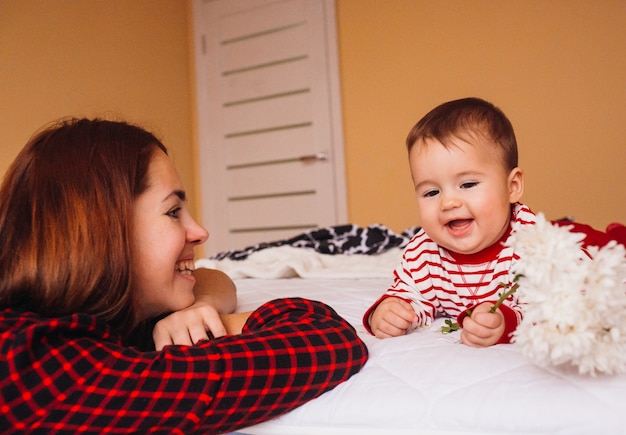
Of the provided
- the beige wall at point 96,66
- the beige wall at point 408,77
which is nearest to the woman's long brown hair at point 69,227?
the beige wall at point 96,66

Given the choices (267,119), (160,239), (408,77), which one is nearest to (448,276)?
(160,239)

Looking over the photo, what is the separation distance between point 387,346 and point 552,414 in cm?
33

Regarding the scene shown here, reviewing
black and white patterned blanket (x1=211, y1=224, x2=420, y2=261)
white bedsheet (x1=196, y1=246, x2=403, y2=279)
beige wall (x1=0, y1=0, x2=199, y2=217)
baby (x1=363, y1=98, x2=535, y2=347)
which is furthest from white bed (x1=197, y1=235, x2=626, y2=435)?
beige wall (x1=0, y1=0, x2=199, y2=217)

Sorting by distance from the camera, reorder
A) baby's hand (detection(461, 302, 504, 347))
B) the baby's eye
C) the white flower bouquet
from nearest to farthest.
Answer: the white flower bouquet < baby's hand (detection(461, 302, 504, 347)) < the baby's eye

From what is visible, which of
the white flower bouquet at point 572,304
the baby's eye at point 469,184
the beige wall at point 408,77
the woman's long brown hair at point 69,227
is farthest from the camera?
the beige wall at point 408,77

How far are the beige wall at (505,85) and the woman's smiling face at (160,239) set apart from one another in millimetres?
2821

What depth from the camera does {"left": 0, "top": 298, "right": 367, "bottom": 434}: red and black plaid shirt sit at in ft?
2.35

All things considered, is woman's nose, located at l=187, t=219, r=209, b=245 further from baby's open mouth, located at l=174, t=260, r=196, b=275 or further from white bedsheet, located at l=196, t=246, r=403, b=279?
white bedsheet, located at l=196, t=246, r=403, b=279

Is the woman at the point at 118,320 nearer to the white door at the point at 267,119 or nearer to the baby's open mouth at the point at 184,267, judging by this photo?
the baby's open mouth at the point at 184,267

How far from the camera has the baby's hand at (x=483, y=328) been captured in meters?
0.95

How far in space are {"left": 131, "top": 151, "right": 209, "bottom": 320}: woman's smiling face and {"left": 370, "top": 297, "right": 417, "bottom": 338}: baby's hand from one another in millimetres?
355

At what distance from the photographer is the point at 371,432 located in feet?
2.67

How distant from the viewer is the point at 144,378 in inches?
29.6

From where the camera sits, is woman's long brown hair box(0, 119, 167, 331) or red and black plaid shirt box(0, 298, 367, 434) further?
woman's long brown hair box(0, 119, 167, 331)
